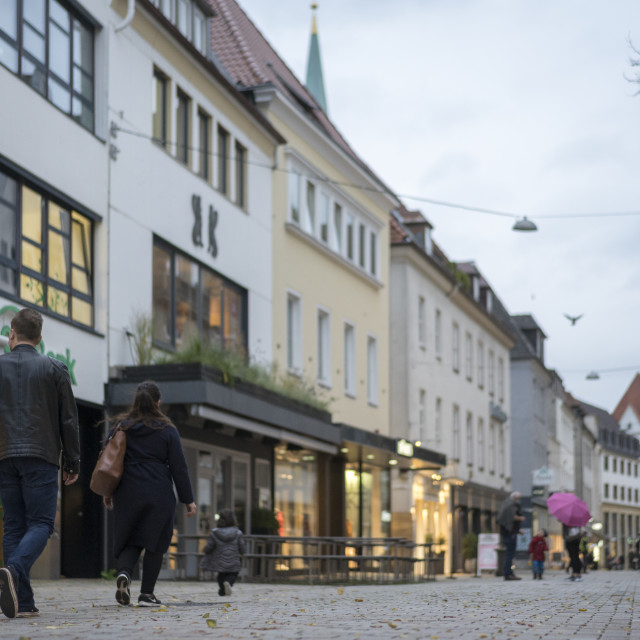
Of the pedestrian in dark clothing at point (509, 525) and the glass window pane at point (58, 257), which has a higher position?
the glass window pane at point (58, 257)

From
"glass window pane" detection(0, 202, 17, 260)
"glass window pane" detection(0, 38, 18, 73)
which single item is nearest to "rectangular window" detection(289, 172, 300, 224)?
"glass window pane" detection(0, 38, 18, 73)

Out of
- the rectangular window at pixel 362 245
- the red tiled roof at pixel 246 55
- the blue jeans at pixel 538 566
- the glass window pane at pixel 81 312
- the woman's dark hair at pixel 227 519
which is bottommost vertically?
the blue jeans at pixel 538 566

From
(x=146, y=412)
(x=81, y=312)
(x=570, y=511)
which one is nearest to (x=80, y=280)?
(x=81, y=312)

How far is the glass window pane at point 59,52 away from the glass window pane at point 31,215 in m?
1.97

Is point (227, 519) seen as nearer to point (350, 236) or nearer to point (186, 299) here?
point (186, 299)

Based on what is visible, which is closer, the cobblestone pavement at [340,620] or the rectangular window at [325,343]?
the cobblestone pavement at [340,620]

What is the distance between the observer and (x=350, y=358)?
3366 centimetres

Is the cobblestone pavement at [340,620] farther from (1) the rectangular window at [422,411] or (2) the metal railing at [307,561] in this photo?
(1) the rectangular window at [422,411]

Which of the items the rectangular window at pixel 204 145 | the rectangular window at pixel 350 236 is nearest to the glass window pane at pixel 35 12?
the rectangular window at pixel 204 145

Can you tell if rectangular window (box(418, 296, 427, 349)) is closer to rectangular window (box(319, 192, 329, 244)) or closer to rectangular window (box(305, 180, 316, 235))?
rectangular window (box(319, 192, 329, 244))

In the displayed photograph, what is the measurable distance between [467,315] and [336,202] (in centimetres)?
1701

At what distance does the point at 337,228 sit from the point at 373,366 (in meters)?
4.58

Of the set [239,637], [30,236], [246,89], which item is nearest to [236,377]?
[30,236]

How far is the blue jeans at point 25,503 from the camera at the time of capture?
841 cm
